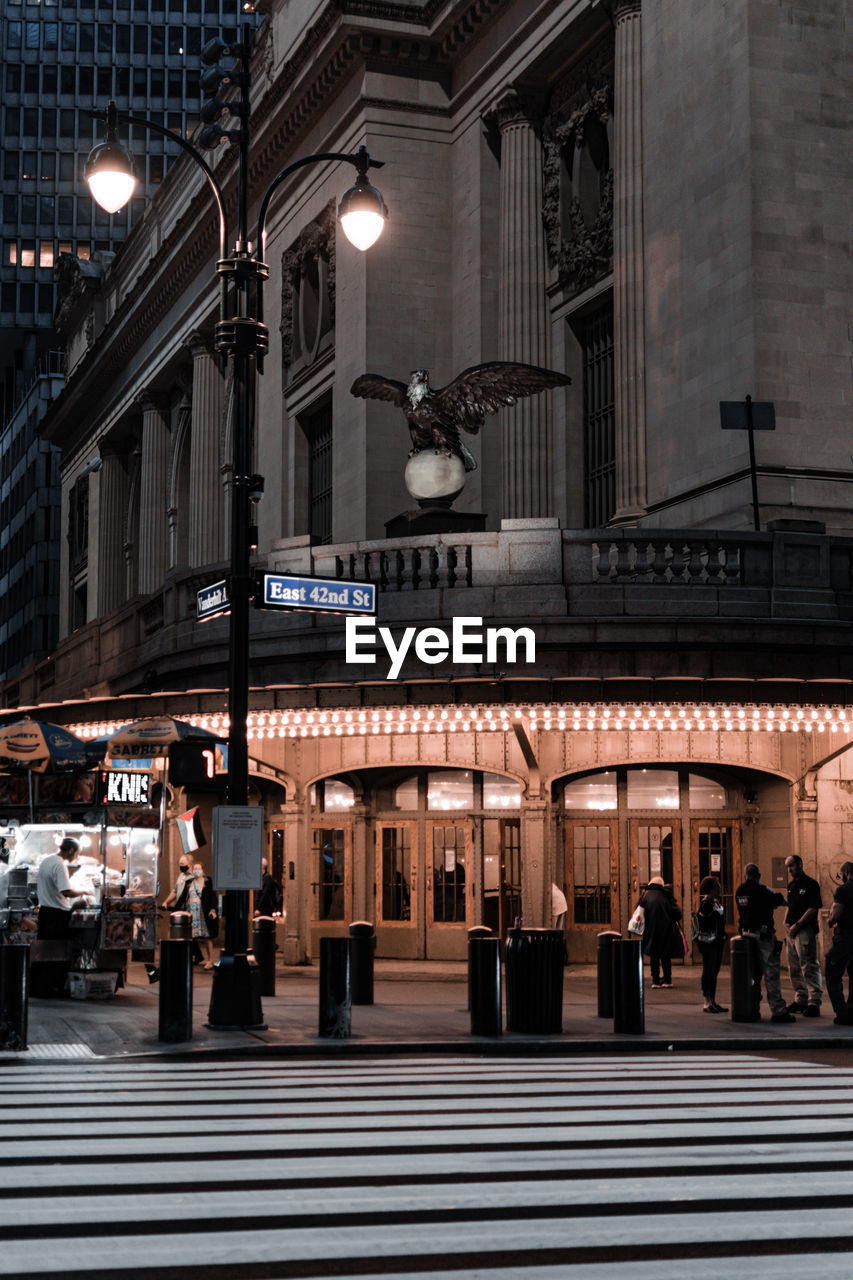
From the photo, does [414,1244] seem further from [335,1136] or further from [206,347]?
[206,347]

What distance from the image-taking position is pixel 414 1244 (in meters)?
7.72

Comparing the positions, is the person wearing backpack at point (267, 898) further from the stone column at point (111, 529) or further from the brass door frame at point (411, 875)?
the stone column at point (111, 529)

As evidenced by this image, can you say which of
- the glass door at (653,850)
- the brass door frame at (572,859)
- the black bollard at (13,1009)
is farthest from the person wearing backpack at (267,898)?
the black bollard at (13,1009)

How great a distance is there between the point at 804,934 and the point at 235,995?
6.74 m

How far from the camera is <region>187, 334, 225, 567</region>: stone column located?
53781 millimetres

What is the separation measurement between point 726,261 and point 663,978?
42.0 ft

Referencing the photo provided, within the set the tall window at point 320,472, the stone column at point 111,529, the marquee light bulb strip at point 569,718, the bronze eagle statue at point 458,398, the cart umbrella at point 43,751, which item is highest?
the stone column at point 111,529

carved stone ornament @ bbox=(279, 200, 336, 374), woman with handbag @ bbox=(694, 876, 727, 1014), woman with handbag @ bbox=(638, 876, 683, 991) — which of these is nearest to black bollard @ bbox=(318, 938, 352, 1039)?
woman with handbag @ bbox=(694, 876, 727, 1014)

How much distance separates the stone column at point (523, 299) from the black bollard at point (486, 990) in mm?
20521

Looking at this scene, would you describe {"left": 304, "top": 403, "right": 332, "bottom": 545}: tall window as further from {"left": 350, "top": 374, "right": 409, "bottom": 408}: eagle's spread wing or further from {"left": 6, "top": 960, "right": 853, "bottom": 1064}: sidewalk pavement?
{"left": 6, "top": 960, "right": 853, "bottom": 1064}: sidewalk pavement

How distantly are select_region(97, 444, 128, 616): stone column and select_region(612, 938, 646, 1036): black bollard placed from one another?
5269 cm

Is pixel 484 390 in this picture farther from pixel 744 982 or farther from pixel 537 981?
pixel 537 981

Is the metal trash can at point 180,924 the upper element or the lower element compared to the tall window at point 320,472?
lower

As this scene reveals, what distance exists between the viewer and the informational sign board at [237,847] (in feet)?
56.5
